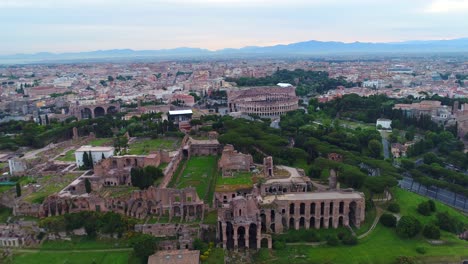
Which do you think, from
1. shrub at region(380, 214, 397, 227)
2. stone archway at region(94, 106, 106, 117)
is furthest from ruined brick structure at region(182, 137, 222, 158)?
stone archway at region(94, 106, 106, 117)

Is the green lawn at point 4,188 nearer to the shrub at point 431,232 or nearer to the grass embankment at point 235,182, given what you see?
the grass embankment at point 235,182

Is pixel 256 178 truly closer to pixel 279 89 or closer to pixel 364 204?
pixel 364 204

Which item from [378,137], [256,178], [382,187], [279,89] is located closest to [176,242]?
[256,178]

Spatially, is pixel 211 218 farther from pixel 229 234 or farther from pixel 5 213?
pixel 5 213

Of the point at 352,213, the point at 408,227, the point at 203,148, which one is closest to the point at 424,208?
the point at 408,227

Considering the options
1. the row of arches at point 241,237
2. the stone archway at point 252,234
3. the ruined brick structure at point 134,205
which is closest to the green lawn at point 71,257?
the ruined brick structure at point 134,205

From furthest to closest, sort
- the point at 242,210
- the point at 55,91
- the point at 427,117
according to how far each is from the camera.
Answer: the point at 55,91
the point at 427,117
the point at 242,210

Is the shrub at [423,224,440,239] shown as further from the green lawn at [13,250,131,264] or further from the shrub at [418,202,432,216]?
the green lawn at [13,250,131,264]
